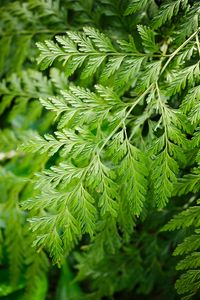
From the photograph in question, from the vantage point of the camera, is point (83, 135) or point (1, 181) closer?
point (83, 135)

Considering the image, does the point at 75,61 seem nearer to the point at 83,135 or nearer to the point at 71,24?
the point at 83,135

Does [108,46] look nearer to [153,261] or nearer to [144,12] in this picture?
[144,12]

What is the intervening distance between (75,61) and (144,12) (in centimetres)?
33

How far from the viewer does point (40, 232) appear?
1.02 meters

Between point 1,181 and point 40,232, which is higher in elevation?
point 40,232

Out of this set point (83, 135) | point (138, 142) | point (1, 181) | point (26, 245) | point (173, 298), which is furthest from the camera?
point (173, 298)

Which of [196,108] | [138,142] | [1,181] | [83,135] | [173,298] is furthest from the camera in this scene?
[173,298]

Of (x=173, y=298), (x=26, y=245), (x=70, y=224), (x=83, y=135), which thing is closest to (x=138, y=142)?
(x=83, y=135)

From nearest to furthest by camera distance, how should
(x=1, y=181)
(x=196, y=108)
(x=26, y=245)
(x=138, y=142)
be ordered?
(x=196, y=108), (x=138, y=142), (x=26, y=245), (x=1, y=181)

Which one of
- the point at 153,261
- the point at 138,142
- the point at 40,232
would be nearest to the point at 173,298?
the point at 153,261

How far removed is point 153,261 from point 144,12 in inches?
36.9

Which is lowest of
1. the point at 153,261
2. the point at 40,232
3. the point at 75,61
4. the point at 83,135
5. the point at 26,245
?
the point at 153,261

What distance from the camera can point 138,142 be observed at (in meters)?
1.23

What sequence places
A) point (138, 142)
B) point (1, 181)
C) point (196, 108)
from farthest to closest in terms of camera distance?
1. point (1, 181)
2. point (138, 142)
3. point (196, 108)
